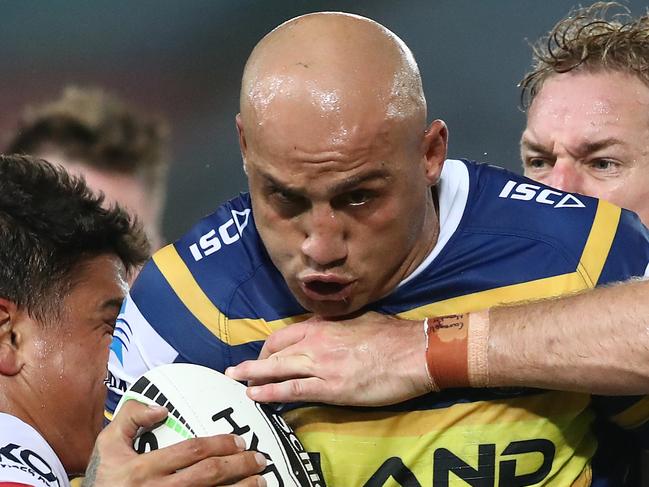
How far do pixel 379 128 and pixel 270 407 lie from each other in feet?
1.34

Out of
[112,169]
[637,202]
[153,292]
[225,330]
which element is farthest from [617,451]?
[112,169]

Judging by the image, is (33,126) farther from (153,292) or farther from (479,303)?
(479,303)

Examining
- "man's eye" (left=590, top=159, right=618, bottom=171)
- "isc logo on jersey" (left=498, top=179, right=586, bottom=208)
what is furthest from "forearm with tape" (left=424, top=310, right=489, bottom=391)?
"man's eye" (left=590, top=159, right=618, bottom=171)

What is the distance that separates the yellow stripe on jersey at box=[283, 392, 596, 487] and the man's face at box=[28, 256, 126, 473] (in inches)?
25.6

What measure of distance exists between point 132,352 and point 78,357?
471 mm

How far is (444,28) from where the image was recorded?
314 cm

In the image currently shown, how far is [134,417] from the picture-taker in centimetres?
143

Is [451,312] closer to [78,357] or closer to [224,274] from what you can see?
[224,274]

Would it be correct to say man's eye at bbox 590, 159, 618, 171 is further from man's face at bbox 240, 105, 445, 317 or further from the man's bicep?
the man's bicep

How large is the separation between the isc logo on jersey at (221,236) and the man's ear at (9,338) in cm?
51

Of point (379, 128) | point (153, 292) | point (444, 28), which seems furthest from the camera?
point (444, 28)

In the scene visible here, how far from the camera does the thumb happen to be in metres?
1.42

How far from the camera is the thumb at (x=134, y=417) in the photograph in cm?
142

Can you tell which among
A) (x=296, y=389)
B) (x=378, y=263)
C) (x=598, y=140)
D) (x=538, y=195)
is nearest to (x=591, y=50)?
(x=598, y=140)
